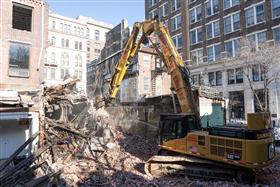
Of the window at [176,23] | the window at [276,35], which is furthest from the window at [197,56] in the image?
the window at [276,35]

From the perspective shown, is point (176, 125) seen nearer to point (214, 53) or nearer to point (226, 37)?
point (226, 37)

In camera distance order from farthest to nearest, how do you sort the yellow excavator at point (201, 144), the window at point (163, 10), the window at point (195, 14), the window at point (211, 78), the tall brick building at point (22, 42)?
1. the window at point (163, 10)
2. the window at point (195, 14)
3. the window at point (211, 78)
4. the tall brick building at point (22, 42)
5. the yellow excavator at point (201, 144)

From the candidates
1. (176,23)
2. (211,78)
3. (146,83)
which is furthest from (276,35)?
(176,23)

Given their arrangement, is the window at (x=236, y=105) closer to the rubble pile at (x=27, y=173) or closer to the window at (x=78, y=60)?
the rubble pile at (x=27, y=173)

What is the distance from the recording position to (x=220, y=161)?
35.7 ft

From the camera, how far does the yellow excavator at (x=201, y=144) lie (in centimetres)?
1014

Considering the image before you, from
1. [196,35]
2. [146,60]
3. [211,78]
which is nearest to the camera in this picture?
[146,60]

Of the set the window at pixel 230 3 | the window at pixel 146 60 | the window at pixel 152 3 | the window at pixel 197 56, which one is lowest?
the window at pixel 146 60

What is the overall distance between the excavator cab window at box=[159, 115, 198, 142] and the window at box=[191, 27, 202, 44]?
89.5 feet

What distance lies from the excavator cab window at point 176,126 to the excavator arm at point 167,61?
829 mm

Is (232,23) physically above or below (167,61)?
above

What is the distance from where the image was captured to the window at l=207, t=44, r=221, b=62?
34406 millimetres

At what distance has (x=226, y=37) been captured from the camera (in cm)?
3359

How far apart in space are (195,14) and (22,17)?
26021 millimetres
